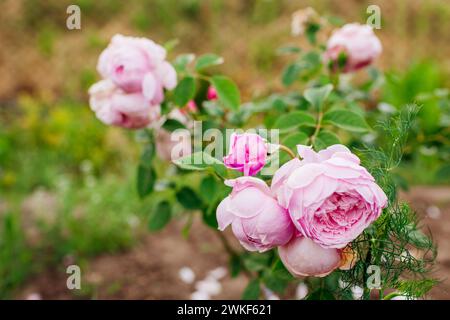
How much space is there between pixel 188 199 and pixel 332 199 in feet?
2.28

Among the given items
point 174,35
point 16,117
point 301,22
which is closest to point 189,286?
point 301,22

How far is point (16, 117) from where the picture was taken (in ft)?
12.2

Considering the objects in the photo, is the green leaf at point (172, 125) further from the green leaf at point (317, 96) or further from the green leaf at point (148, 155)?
the green leaf at point (317, 96)

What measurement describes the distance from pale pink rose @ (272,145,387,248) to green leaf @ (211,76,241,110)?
49 centimetres

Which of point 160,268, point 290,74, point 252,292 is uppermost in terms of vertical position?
point 290,74

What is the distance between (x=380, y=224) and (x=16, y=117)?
337 cm

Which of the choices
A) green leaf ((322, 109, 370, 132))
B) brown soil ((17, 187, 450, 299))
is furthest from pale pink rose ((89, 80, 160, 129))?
brown soil ((17, 187, 450, 299))

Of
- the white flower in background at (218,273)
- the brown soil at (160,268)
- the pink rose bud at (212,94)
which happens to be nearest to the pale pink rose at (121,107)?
the pink rose bud at (212,94)

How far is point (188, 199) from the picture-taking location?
1.34 m

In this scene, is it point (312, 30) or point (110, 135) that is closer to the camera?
point (312, 30)

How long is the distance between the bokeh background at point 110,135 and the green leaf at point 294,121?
0.38 m

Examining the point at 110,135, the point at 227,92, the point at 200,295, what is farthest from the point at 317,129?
the point at 110,135

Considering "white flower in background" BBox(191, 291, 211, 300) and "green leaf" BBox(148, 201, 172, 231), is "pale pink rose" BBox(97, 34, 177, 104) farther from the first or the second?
"white flower in background" BBox(191, 291, 211, 300)

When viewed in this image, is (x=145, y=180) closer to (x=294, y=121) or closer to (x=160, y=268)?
(x=294, y=121)
